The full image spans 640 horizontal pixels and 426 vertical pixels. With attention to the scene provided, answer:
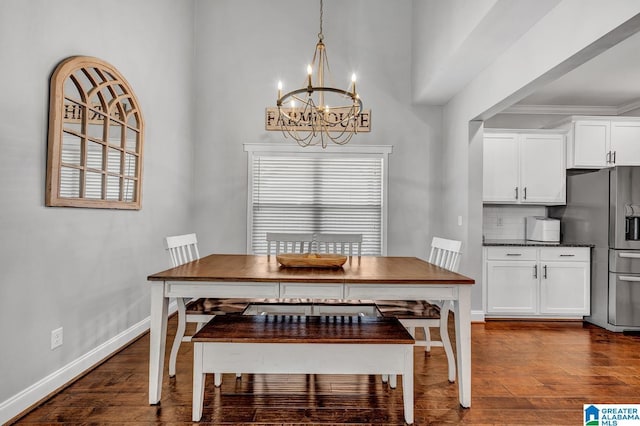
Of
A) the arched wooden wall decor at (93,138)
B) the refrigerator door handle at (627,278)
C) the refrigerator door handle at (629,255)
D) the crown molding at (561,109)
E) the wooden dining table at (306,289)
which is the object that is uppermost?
the crown molding at (561,109)

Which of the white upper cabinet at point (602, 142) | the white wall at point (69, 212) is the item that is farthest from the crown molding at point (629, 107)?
the white wall at point (69, 212)

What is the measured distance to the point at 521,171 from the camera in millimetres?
4785

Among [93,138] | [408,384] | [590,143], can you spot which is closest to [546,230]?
[590,143]

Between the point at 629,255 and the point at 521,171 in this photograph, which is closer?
the point at 629,255

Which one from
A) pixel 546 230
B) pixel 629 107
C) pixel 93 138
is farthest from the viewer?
pixel 629 107

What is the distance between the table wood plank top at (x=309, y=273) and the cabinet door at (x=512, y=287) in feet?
6.14

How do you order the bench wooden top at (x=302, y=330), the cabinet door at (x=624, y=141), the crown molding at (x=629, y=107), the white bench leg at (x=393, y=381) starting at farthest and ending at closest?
the crown molding at (x=629, y=107) → the cabinet door at (x=624, y=141) → the white bench leg at (x=393, y=381) → the bench wooden top at (x=302, y=330)

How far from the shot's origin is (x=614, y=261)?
4.18 meters

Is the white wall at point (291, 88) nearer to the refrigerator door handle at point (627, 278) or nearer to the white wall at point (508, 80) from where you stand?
the white wall at point (508, 80)

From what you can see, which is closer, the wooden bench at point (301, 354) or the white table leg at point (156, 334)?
the wooden bench at point (301, 354)

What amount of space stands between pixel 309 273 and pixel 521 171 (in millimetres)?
3466

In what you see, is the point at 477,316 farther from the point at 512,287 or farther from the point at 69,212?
the point at 69,212

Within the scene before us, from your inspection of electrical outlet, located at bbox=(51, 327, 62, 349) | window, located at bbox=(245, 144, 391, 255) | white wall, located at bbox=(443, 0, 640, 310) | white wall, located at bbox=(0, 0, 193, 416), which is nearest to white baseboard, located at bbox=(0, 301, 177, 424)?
white wall, located at bbox=(0, 0, 193, 416)

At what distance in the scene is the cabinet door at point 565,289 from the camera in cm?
443
